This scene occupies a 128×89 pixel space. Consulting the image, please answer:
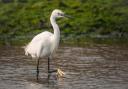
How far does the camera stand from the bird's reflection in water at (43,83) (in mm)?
15719

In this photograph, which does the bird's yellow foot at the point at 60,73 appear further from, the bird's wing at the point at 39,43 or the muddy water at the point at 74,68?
the bird's wing at the point at 39,43

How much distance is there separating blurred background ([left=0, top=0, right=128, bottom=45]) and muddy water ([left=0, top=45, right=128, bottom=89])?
2662 millimetres

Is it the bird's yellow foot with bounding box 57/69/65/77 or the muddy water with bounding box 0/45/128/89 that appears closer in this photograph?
the muddy water with bounding box 0/45/128/89

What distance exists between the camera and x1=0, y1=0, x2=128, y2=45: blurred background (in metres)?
25.7

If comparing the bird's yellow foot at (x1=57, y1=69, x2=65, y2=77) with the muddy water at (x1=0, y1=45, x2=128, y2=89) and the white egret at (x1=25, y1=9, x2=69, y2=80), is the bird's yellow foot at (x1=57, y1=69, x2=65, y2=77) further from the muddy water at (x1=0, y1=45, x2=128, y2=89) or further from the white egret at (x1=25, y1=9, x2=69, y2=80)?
the muddy water at (x1=0, y1=45, x2=128, y2=89)

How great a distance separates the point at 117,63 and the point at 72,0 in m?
10.6

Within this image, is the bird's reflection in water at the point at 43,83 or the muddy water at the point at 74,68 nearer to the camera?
the bird's reflection in water at the point at 43,83

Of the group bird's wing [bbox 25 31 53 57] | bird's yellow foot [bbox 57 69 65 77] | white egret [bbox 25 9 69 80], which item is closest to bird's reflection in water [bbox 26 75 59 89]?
bird's yellow foot [bbox 57 69 65 77]

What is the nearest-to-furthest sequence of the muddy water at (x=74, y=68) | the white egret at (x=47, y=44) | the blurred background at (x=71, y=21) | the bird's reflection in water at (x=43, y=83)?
the bird's reflection in water at (x=43, y=83) → the muddy water at (x=74, y=68) → the white egret at (x=47, y=44) → the blurred background at (x=71, y=21)

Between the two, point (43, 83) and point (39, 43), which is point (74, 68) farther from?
point (43, 83)

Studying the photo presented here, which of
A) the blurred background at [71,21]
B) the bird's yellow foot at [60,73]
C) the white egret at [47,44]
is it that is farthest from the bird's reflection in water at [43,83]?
the blurred background at [71,21]

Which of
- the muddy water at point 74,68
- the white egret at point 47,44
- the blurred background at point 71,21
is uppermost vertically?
the white egret at point 47,44

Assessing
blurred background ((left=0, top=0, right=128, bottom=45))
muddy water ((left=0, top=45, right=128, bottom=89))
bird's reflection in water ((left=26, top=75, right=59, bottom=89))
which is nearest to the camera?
bird's reflection in water ((left=26, top=75, right=59, bottom=89))

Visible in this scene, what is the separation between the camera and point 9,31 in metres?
26.7
